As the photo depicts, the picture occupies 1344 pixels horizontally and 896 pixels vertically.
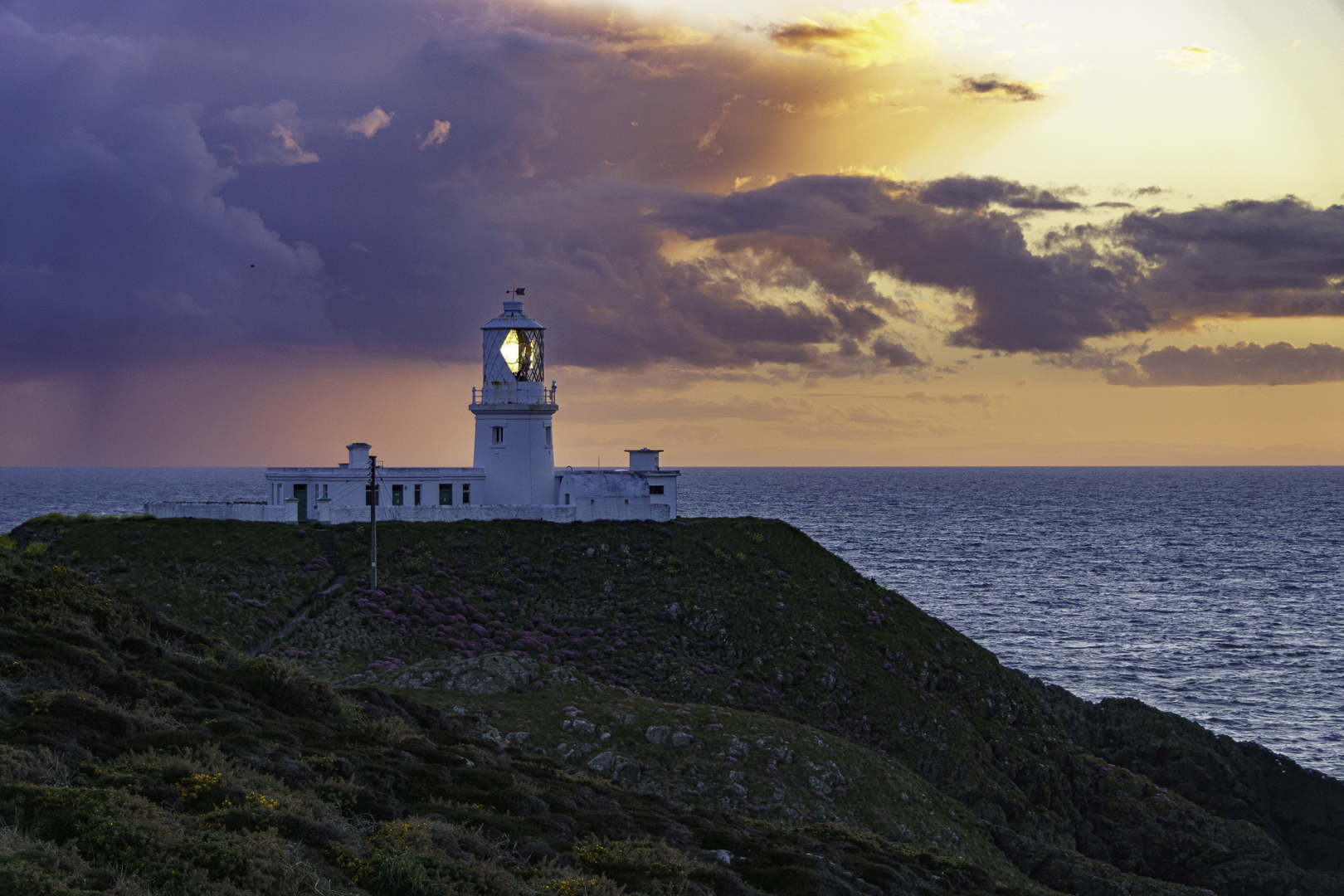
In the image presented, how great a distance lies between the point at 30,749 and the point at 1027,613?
7536cm

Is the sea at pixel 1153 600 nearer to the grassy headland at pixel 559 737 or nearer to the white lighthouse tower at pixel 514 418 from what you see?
the grassy headland at pixel 559 737

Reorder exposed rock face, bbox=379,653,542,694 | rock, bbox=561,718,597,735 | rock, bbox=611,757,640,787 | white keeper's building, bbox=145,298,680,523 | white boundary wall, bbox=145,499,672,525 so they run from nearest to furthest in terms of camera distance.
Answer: rock, bbox=611,757,640,787 → rock, bbox=561,718,597,735 → exposed rock face, bbox=379,653,542,694 → white boundary wall, bbox=145,499,672,525 → white keeper's building, bbox=145,298,680,523

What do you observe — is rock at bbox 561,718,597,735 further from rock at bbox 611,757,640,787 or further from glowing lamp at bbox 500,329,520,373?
glowing lamp at bbox 500,329,520,373

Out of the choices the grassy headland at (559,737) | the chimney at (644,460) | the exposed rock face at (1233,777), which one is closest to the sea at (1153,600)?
the exposed rock face at (1233,777)

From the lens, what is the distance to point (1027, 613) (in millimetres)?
78812

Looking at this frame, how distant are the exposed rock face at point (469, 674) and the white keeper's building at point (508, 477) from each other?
18.4 metres

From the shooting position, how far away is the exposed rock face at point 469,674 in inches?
1292

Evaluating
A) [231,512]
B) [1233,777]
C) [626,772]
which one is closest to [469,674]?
[626,772]

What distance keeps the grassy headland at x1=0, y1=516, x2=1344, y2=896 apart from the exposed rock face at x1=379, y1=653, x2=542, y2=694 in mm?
158

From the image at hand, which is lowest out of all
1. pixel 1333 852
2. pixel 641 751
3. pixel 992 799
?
pixel 1333 852

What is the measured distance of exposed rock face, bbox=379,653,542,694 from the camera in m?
32.8

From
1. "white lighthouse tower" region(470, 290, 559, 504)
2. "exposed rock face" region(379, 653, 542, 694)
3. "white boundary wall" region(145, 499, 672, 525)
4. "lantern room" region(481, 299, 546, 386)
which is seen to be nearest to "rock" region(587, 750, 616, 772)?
"exposed rock face" region(379, 653, 542, 694)

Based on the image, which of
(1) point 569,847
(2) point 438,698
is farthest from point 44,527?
(1) point 569,847

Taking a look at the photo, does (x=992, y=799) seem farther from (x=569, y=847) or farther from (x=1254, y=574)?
(x=1254, y=574)
